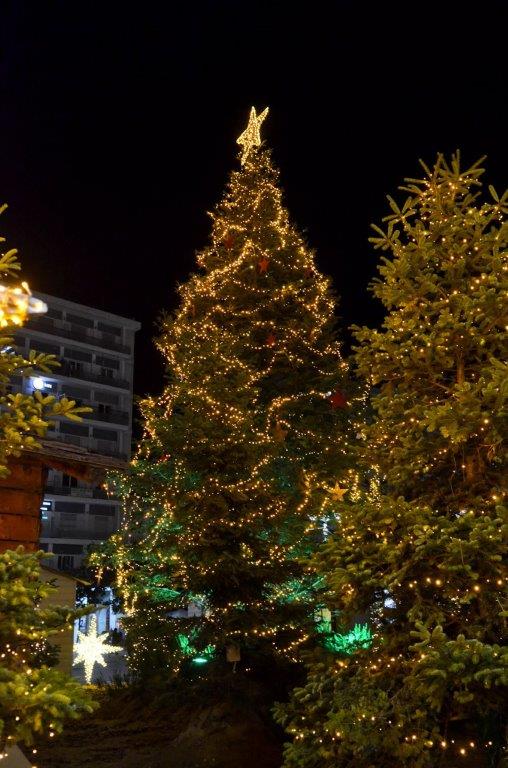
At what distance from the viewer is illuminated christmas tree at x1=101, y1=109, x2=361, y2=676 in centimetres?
1328

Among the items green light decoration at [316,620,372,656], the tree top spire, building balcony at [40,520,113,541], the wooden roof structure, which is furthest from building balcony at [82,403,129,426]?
the wooden roof structure

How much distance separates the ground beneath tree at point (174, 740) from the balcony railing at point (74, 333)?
5049 centimetres

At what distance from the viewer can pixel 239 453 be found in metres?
13.9

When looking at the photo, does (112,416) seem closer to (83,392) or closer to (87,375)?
(83,392)

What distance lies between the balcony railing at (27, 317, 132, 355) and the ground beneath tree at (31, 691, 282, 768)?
5049cm

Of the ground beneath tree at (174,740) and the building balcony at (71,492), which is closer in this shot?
the ground beneath tree at (174,740)

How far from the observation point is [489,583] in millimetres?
7195

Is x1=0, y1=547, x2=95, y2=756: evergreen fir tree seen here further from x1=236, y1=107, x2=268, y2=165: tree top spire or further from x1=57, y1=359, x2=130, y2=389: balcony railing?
x1=57, y1=359, x2=130, y2=389: balcony railing

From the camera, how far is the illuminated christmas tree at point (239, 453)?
13281 millimetres

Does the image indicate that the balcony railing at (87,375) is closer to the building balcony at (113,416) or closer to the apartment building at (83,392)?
the apartment building at (83,392)

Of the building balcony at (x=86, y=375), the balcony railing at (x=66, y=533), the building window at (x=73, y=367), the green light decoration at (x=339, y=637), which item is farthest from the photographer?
the building window at (x=73, y=367)

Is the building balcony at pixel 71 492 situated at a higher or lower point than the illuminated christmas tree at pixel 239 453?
higher

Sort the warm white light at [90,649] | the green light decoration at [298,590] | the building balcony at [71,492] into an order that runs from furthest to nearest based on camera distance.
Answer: the building balcony at [71,492]
the warm white light at [90,649]
the green light decoration at [298,590]

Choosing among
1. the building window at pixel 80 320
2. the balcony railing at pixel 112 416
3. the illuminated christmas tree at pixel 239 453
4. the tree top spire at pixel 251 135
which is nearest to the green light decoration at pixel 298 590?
the illuminated christmas tree at pixel 239 453
